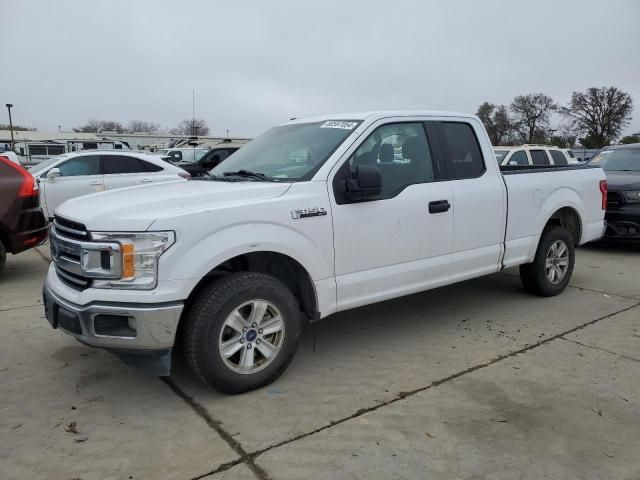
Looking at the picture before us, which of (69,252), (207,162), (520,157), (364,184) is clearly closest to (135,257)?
(69,252)

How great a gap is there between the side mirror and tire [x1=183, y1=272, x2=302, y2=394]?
0.85 meters

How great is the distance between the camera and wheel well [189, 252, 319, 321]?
366 centimetres

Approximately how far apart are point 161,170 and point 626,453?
9.71m

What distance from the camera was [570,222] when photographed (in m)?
6.07

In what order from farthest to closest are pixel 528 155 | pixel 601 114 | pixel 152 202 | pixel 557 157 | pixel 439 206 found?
pixel 601 114 < pixel 557 157 < pixel 528 155 < pixel 439 206 < pixel 152 202

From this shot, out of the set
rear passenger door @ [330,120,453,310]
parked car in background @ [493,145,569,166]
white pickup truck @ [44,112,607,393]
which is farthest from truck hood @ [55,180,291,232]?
parked car in background @ [493,145,569,166]

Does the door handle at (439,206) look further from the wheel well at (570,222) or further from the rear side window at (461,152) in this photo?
the wheel well at (570,222)

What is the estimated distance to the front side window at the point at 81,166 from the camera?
10.2 metres

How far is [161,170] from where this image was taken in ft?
35.5

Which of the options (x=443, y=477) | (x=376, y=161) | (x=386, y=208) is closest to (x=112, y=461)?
(x=443, y=477)

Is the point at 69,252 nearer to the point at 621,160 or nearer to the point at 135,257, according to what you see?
the point at 135,257

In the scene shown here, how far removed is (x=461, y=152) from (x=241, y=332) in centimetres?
268

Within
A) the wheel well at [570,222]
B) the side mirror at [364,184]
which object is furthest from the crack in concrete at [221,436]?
the wheel well at [570,222]

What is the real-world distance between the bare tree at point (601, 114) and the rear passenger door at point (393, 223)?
208 feet
